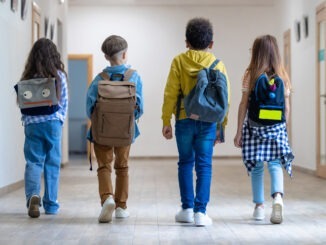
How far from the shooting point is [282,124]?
3.80m

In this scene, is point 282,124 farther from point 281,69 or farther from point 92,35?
point 92,35

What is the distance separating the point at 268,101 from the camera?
3.76 meters

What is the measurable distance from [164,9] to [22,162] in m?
6.30

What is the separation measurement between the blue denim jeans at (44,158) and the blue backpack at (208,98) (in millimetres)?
943

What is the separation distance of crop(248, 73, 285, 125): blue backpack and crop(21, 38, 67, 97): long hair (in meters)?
1.17

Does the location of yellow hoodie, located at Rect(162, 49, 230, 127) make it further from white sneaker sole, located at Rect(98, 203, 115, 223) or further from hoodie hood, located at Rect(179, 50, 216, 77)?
white sneaker sole, located at Rect(98, 203, 115, 223)

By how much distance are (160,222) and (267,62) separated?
3.49 ft

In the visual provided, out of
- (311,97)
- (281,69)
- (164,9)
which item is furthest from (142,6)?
(281,69)

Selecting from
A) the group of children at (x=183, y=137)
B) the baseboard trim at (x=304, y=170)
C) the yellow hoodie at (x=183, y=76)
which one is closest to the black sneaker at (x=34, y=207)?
the group of children at (x=183, y=137)

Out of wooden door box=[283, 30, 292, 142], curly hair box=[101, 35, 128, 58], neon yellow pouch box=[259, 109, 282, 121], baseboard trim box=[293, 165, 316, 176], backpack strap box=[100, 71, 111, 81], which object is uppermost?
wooden door box=[283, 30, 292, 142]

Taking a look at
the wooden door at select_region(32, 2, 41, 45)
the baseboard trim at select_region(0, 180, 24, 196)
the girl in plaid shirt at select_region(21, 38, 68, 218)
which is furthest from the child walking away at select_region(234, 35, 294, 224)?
the wooden door at select_region(32, 2, 41, 45)

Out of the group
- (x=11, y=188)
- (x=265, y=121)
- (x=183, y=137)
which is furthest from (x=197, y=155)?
(x=11, y=188)

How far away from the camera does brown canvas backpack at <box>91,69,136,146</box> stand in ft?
12.2

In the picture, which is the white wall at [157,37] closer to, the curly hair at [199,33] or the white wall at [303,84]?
the white wall at [303,84]
